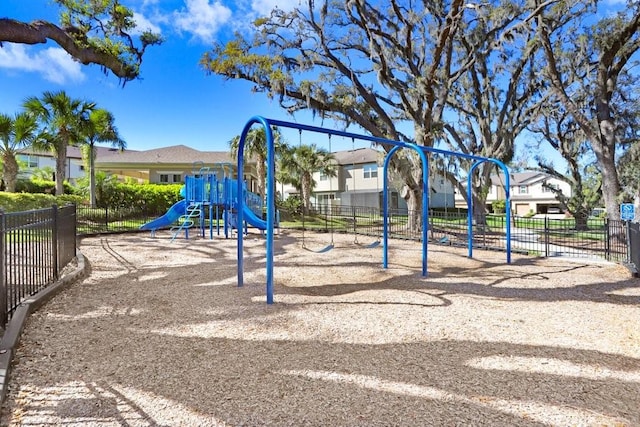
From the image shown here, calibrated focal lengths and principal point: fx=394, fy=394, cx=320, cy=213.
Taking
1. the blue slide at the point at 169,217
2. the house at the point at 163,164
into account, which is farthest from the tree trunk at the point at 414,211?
the house at the point at 163,164

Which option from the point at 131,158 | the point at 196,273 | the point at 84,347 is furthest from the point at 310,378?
the point at 131,158

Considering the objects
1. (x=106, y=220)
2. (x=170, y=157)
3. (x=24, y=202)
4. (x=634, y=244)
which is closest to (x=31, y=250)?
(x=634, y=244)

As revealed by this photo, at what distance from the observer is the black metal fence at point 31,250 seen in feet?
14.5

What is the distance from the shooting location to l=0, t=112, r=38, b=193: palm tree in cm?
1975

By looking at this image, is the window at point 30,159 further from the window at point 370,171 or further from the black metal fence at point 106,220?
the window at point 370,171

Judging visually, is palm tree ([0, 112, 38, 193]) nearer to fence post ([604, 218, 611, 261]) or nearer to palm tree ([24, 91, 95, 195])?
palm tree ([24, 91, 95, 195])

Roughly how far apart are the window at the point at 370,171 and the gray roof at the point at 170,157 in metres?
12.4

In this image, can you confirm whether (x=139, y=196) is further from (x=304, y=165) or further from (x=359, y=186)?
(x=359, y=186)

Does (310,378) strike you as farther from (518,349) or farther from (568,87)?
(568,87)

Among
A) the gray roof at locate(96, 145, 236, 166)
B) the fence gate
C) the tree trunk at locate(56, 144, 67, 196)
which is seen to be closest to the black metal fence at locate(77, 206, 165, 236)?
the tree trunk at locate(56, 144, 67, 196)

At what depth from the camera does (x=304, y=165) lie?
30594 mm

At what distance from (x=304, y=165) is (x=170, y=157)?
13.9m

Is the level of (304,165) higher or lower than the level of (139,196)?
higher

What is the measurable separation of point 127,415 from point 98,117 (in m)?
22.8
